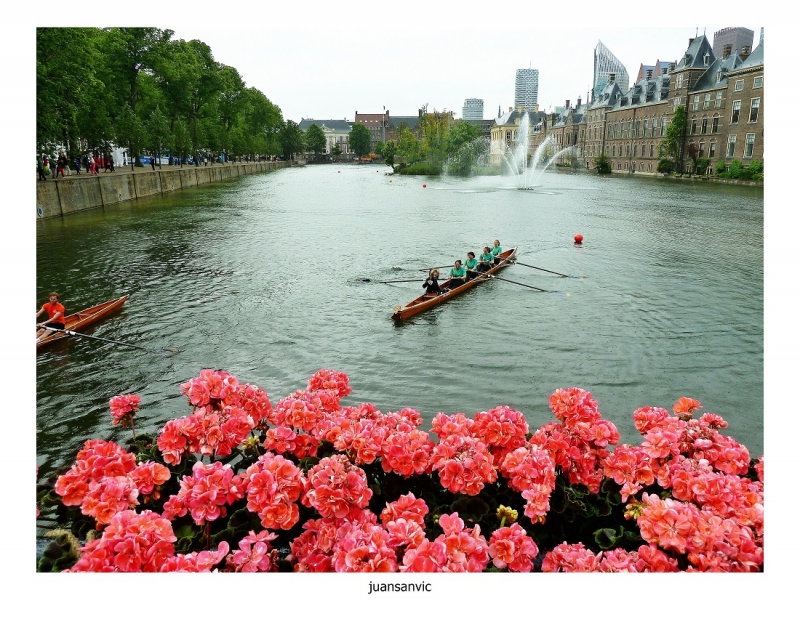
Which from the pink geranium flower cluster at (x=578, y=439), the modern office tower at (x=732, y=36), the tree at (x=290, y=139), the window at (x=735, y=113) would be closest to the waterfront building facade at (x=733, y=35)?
the modern office tower at (x=732, y=36)

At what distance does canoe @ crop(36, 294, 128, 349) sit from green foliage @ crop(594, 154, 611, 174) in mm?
85203

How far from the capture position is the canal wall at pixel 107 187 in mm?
21688

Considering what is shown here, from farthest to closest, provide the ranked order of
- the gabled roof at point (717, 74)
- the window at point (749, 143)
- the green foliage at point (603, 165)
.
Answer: the green foliage at point (603, 165) < the gabled roof at point (717, 74) < the window at point (749, 143)

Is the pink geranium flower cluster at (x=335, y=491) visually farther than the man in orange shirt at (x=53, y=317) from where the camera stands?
No

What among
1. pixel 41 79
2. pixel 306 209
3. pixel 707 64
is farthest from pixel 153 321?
pixel 707 64

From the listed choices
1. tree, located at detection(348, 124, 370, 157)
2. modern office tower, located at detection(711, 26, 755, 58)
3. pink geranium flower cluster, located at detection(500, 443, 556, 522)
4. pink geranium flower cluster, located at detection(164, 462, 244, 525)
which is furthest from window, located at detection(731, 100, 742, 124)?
tree, located at detection(348, 124, 370, 157)

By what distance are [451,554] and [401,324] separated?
11.9 metres

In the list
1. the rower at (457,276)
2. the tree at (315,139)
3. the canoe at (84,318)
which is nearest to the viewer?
the canoe at (84,318)

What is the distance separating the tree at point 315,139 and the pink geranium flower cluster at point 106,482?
16038cm

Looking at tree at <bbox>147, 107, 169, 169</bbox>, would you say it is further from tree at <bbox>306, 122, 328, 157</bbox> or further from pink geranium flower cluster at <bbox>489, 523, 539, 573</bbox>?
tree at <bbox>306, 122, 328, 157</bbox>

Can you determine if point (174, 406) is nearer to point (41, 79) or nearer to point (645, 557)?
point (645, 557)

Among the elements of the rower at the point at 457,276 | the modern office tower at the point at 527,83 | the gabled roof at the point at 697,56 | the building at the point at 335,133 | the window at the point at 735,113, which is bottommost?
the rower at the point at 457,276

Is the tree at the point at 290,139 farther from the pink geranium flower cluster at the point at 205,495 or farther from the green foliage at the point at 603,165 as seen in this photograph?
the pink geranium flower cluster at the point at 205,495

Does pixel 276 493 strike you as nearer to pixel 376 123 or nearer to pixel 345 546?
pixel 345 546
